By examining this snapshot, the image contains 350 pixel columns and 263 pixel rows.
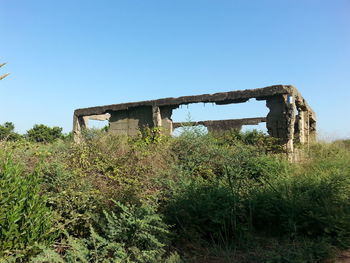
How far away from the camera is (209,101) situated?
1055 centimetres

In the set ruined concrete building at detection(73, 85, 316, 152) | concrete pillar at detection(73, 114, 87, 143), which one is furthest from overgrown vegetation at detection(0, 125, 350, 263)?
concrete pillar at detection(73, 114, 87, 143)

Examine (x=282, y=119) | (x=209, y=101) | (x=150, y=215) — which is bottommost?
(x=150, y=215)

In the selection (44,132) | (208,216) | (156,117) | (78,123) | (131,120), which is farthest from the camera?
(44,132)

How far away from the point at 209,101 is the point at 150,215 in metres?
6.94

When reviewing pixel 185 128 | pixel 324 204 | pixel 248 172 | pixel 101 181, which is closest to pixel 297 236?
pixel 324 204

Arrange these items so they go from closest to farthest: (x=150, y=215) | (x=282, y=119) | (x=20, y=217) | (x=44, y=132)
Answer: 1. (x=20, y=217)
2. (x=150, y=215)
3. (x=282, y=119)
4. (x=44, y=132)

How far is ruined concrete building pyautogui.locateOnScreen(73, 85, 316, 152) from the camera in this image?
928cm

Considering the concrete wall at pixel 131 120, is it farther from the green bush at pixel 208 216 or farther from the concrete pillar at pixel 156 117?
the green bush at pixel 208 216

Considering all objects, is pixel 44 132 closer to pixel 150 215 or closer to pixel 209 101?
pixel 209 101

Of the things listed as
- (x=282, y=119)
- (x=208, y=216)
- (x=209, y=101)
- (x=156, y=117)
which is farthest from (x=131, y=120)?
(x=208, y=216)

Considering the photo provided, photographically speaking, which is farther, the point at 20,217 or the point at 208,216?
the point at 208,216

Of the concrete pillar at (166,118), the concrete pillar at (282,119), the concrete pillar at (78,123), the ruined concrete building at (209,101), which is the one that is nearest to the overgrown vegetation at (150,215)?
the concrete pillar at (282,119)

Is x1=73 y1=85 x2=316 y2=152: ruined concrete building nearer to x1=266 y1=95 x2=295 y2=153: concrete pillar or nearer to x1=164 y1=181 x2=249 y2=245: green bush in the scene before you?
x1=266 y1=95 x2=295 y2=153: concrete pillar

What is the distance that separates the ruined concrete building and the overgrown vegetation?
364 cm
